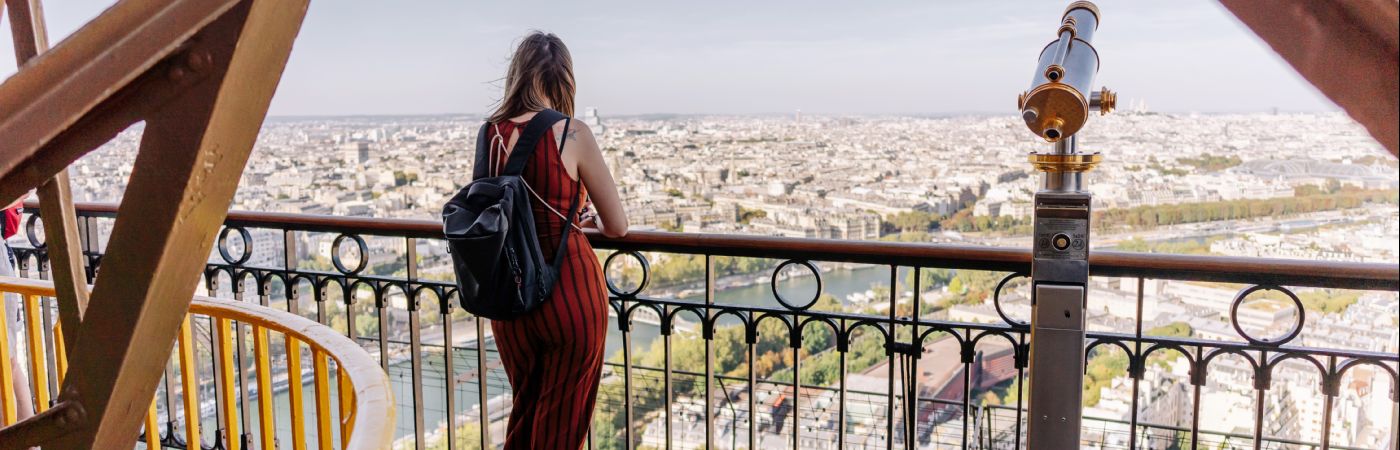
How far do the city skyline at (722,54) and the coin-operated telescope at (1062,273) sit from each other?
8.16 meters

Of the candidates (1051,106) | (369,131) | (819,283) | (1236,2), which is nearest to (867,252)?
(819,283)

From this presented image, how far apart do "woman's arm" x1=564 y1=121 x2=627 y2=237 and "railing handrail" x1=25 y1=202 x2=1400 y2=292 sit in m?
0.06

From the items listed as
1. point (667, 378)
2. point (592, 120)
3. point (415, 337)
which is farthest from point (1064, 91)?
point (415, 337)

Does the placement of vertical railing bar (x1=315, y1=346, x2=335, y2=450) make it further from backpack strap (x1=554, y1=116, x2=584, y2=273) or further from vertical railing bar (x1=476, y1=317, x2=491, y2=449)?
vertical railing bar (x1=476, y1=317, x2=491, y2=449)

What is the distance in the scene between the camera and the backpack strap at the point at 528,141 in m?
2.12

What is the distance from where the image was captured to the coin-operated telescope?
1.45 meters

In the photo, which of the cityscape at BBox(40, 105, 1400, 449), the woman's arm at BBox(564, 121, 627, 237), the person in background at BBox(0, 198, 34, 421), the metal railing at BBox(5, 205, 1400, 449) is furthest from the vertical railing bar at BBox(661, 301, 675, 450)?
the person in background at BBox(0, 198, 34, 421)

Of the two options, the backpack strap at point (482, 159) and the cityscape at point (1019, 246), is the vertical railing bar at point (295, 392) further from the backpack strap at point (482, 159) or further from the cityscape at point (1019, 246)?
the backpack strap at point (482, 159)

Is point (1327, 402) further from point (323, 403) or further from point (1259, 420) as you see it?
point (323, 403)

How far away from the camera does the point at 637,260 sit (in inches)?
92.8

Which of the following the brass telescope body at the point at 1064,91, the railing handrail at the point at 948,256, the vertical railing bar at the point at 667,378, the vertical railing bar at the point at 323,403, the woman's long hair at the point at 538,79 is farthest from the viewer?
the vertical railing bar at the point at 667,378

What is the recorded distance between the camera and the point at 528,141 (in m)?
2.14

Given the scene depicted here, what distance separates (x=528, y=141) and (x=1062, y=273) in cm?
128

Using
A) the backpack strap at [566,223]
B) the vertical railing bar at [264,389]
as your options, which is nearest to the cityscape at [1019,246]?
the backpack strap at [566,223]
